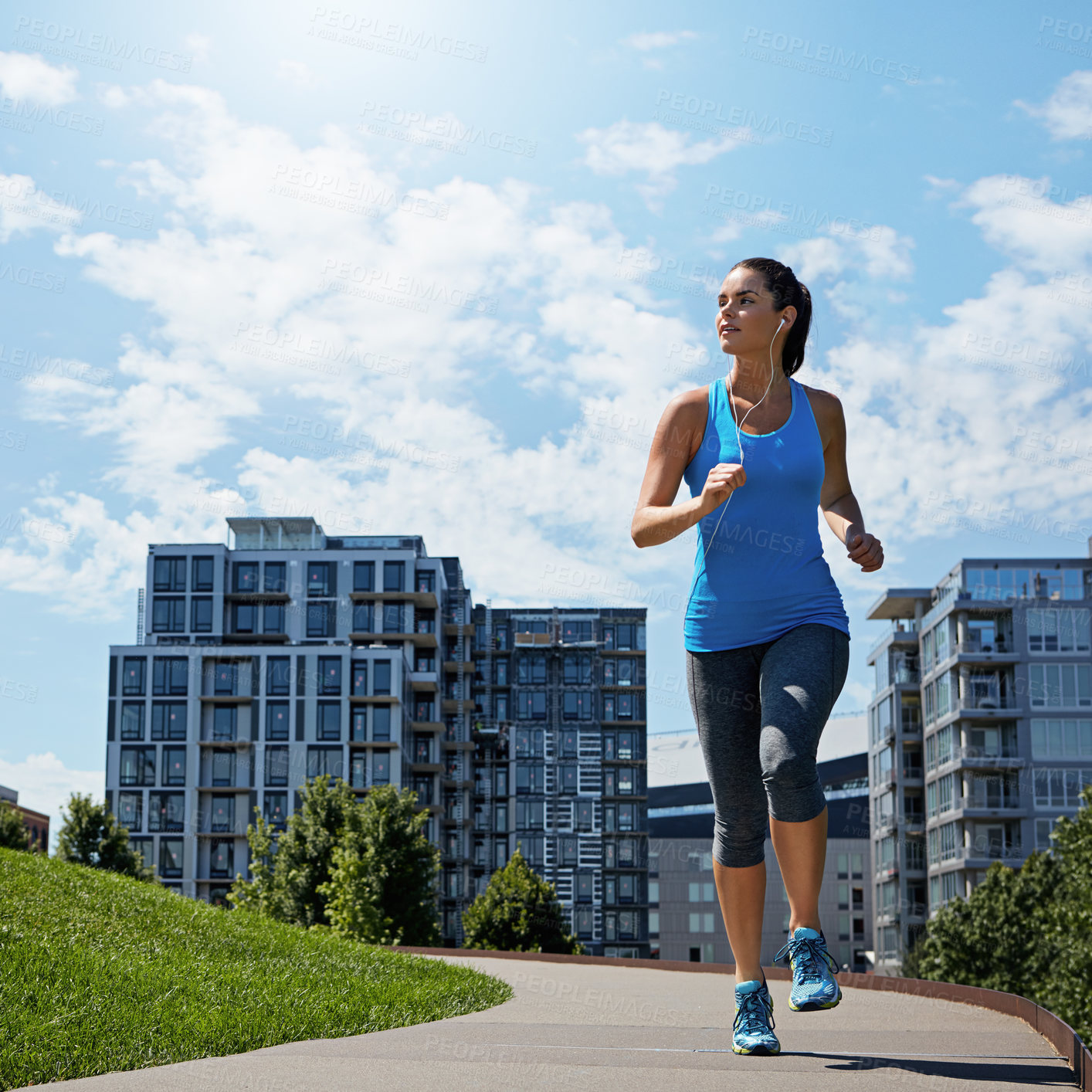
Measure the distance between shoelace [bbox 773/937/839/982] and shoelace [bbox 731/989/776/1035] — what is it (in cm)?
18

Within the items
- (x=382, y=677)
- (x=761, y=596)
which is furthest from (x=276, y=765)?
(x=761, y=596)

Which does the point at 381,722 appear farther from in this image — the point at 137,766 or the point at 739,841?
the point at 739,841

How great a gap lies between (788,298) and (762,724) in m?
1.39

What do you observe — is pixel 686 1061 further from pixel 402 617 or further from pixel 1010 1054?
pixel 402 617

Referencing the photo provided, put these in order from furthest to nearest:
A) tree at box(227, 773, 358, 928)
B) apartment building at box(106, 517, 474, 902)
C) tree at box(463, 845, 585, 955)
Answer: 1. apartment building at box(106, 517, 474, 902)
2. tree at box(463, 845, 585, 955)
3. tree at box(227, 773, 358, 928)

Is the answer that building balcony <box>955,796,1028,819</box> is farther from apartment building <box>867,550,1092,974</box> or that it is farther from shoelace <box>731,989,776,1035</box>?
shoelace <box>731,989,776,1035</box>

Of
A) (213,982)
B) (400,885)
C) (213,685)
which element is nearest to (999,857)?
(400,885)

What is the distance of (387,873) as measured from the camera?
41.6 metres

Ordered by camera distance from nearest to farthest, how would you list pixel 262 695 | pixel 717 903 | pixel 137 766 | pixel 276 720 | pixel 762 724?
pixel 762 724 → pixel 137 766 → pixel 276 720 → pixel 262 695 → pixel 717 903

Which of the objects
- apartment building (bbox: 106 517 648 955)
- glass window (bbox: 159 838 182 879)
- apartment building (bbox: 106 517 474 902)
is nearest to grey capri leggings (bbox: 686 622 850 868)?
apartment building (bbox: 106 517 474 902)

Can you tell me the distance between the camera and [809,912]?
Result: 3.93 meters

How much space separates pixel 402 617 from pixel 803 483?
83.0m

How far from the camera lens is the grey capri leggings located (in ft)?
12.5

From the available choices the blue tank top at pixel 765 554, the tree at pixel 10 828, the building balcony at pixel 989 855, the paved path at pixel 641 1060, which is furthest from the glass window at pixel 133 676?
the blue tank top at pixel 765 554
